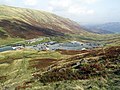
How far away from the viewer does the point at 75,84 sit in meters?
37.0

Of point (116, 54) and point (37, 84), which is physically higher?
point (116, 54)

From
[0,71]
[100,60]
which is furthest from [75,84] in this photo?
[0,71]

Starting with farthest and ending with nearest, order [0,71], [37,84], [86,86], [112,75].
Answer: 1. [0,71]
2. [37,84]
3. [112,75]
4. [86,86]

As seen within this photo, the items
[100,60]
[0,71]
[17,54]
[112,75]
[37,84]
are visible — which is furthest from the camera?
[17,54]

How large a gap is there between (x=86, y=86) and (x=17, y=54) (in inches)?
3341

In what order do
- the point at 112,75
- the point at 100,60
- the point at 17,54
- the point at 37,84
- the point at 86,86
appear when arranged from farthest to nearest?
the point at 17,54
the point at 100,60
the point at 37,84
the point at 112,75
the point at 86,86

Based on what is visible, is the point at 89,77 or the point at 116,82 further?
the point at 89,77

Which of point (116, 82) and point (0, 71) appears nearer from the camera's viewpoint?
point (116, 82)

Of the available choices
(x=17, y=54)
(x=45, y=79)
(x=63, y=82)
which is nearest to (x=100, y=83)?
(x=63, y=82)

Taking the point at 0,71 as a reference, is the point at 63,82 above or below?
above

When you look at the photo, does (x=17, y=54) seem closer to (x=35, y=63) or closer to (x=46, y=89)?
(x=35, y=63)

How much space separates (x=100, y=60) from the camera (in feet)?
165

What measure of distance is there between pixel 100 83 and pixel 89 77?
366 centimetres

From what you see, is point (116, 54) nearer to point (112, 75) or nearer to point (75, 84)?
point (112, 75)
